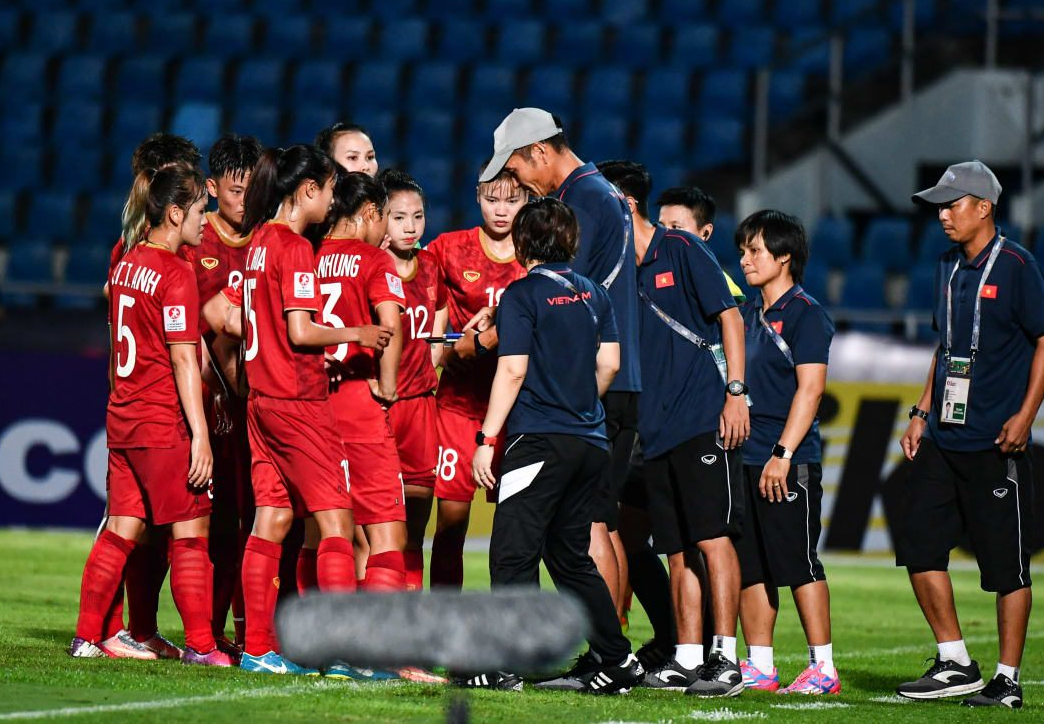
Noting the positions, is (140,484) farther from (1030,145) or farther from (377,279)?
(1030,145)

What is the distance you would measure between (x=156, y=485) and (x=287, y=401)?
2.18ft

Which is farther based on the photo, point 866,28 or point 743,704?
point 866,28

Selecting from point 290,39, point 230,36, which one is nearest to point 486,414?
point 290,39

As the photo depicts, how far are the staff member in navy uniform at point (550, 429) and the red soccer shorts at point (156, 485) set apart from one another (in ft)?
4.24

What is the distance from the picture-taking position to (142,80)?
19703 millimetres

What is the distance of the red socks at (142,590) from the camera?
6820 mm

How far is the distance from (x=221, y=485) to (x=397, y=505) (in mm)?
897

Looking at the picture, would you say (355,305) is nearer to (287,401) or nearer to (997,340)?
(287,401)

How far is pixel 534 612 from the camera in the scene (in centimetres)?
330

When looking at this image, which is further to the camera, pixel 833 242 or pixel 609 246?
pixel 833 242

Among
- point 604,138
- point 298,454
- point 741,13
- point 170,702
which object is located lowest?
point 170,702

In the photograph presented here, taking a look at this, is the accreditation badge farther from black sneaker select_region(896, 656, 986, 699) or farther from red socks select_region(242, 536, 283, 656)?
red socks select_region(242, 536, 283, 656)

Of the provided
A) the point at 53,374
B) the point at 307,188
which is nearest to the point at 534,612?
the point at 307,188

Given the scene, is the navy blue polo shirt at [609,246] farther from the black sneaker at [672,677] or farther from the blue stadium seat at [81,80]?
the blue stadium seat at [81,80]
